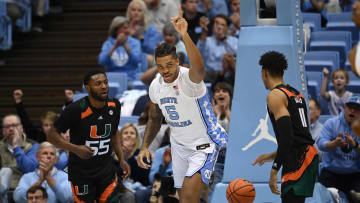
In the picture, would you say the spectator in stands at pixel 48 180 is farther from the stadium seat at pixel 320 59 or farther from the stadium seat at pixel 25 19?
the stadium seat at pixel 25 19

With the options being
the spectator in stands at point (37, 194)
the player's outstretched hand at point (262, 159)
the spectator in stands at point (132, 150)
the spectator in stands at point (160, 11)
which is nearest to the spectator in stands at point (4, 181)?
the spectator in stands at point (37, 194)

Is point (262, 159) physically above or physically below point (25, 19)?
below

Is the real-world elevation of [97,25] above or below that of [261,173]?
above

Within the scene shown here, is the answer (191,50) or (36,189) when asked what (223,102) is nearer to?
(36,189)

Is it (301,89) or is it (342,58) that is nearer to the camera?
(301,89)

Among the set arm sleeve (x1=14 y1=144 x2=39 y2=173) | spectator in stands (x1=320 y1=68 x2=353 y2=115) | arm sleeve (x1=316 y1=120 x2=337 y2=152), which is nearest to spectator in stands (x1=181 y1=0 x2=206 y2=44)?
spectator in stands (x1=320 y1=68 x2=353 y2=115)

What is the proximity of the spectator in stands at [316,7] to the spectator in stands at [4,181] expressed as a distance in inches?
248

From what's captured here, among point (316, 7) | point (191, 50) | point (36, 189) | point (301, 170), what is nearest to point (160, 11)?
point (316, 7)

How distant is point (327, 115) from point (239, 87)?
2572 millimetres

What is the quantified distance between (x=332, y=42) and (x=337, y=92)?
1.83 meters

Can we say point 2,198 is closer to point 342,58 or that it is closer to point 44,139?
point 44,139

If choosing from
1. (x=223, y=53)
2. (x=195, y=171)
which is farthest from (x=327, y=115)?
(x=195, y=171)

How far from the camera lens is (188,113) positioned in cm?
691

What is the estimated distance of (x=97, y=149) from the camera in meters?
7.25
